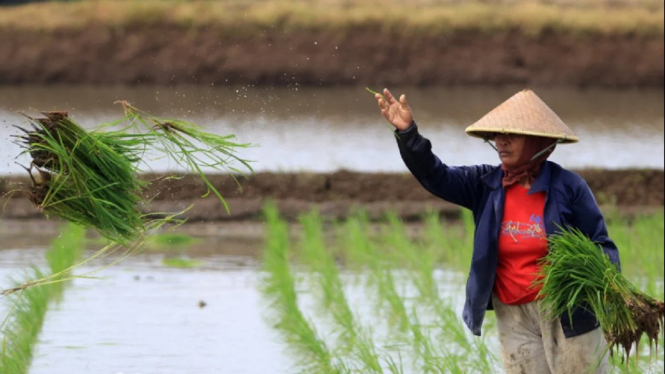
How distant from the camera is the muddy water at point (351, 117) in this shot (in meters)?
10.0

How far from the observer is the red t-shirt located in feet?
11.5

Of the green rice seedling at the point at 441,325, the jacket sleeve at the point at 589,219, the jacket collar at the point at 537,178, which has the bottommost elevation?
the green rice seedling at the point at 441,325

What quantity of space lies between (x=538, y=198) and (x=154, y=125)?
1066mm

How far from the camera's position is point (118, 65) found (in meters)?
10.8

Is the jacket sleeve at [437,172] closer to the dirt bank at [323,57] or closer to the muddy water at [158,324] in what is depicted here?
the muddy water at [158,324]

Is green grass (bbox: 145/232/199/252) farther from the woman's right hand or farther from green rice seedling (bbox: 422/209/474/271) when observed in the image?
the woman's right hand

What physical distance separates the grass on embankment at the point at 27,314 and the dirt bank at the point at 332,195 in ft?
5.83

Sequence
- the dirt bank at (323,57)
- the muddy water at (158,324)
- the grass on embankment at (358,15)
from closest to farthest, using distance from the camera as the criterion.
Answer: the muddy water at (158,324), the dirt bank at (323,57), the grass on embankment at (358,15)

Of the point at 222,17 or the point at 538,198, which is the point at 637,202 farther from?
the point at 538,198

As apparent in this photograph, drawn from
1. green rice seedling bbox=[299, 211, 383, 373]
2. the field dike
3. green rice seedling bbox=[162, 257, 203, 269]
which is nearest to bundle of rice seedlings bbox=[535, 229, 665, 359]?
green rice seedling bbox=[299, 211, 383, 373]

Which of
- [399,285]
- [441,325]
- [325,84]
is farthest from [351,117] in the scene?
[441,325]

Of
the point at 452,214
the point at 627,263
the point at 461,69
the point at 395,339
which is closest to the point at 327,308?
the point at 395,339

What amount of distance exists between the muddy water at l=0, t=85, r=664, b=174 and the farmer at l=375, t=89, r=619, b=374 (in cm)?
555

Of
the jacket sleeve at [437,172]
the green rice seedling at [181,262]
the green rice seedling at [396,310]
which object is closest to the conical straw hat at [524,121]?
the jacket sleeve at [437,172]
